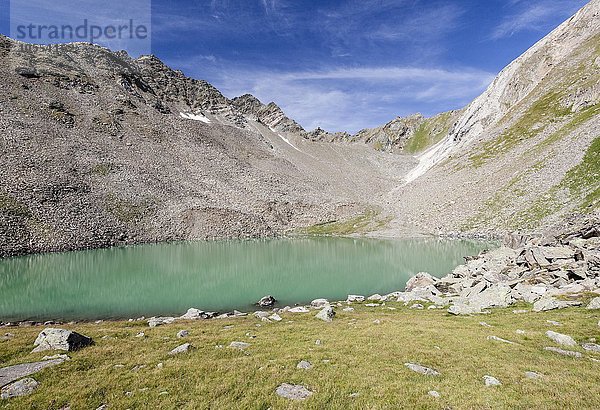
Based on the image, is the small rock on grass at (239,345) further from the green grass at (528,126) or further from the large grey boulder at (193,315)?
the green grass at (528,126)

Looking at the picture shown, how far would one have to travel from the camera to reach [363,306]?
32906mm

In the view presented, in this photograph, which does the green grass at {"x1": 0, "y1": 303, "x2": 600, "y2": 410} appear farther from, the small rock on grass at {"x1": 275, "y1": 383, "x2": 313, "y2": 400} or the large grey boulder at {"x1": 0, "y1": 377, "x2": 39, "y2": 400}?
the large grey boulder at {"x1": 0, "y1": 377, "x2": 39, "y2": 400}

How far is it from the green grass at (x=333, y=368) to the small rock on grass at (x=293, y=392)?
0.88 ft

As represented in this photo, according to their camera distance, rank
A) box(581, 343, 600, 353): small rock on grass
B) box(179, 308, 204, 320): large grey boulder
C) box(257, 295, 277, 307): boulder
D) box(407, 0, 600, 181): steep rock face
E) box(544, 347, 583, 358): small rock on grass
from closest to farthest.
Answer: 1. box(544, 347, 583, 358): small rock on grass
2. box(581, 343, 600, 353): small rock on grass
3. box(179, 308, 204, 320): large grey boulder
4. box(257, 295, 277, 307): boulder
5. box(407, 0, 600, 181): steep rock face

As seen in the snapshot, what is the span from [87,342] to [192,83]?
200 meters

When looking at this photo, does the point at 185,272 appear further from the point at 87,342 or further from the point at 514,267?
the point at 514,267

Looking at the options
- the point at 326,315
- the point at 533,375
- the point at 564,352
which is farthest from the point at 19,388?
the point at 564,352

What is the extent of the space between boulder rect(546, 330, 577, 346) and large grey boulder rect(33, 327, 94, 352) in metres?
23.3

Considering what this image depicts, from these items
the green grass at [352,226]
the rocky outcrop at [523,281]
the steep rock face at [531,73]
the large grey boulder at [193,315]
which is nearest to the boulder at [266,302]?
the large grey boulder at [193,315]

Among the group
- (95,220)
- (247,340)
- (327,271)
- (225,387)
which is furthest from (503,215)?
(95,220)

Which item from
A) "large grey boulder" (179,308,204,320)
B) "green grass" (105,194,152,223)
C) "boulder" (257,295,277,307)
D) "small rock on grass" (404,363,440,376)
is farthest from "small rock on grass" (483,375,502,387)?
"green grass" (105,194,152,223)

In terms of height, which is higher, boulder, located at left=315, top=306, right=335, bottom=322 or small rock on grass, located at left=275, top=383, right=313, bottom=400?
small rock on grass, located at left=275, top=383, right=313, bottom=400

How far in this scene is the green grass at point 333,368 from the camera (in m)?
12.2

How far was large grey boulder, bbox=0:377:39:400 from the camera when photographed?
12.3 metres
